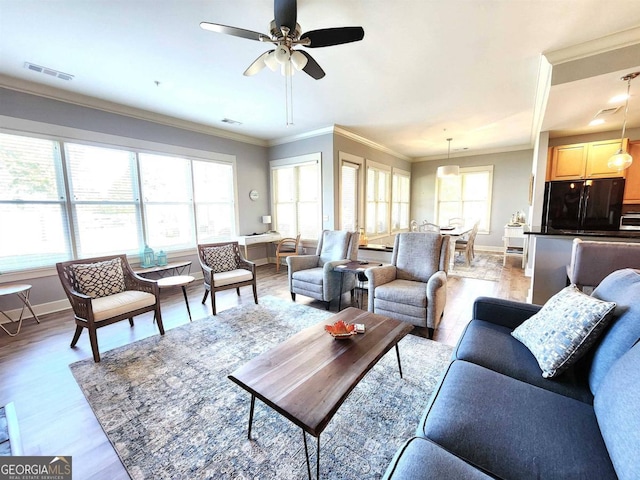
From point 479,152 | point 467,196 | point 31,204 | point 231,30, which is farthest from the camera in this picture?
point 467,196

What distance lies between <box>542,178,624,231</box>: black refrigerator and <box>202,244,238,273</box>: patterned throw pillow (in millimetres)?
5203

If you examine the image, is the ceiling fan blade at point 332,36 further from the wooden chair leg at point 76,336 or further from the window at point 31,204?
the window at point 31,204

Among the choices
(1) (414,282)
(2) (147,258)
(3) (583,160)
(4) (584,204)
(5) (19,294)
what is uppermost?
(3) (583,160)

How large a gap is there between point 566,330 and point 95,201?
5197mm

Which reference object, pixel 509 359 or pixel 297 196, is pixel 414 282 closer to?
pixel 509 359

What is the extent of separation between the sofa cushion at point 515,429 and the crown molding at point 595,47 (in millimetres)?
3121

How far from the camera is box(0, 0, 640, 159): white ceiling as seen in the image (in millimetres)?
2031

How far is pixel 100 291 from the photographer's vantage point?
8.76 feet

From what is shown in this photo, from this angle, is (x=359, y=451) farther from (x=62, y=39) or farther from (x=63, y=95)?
(x=63, y=95)

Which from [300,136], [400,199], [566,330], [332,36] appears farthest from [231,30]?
[400,199]

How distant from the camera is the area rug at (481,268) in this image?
487cm

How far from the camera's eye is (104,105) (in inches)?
145

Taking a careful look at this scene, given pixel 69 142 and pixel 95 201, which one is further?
pixel 95 201

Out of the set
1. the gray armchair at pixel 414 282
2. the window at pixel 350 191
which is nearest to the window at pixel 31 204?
the gray armchair at pixel 414 282
